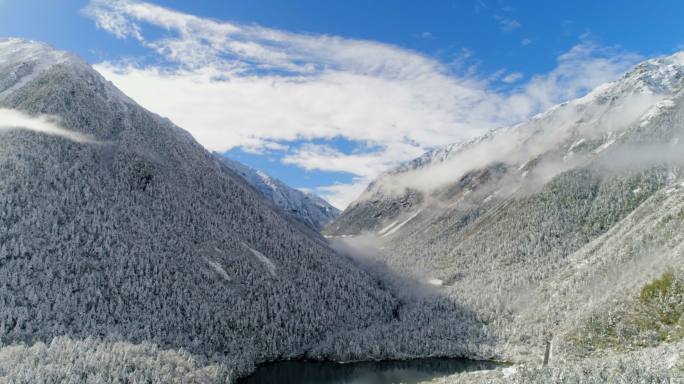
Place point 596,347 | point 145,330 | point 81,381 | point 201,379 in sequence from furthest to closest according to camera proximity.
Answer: point 145,330 → point 596,347 → point 201,379 → point 81,381

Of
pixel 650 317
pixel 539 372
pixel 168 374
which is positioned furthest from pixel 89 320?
pixel 650 317

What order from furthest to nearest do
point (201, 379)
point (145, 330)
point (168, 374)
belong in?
point (145, 330) < point (201, 379) < point (168, 374)

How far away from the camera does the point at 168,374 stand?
159375mm

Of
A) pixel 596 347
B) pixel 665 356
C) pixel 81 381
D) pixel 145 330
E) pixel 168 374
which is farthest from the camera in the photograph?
pixel 145 330

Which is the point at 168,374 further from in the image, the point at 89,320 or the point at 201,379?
the point at 89,320

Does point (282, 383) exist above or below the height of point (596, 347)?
below

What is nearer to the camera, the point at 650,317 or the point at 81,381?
the point at 81,381

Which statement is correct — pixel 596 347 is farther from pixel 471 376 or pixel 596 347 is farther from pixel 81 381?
pixel 81 381

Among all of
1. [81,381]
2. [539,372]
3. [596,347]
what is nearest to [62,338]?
[81,381]

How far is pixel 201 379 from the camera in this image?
17075cm

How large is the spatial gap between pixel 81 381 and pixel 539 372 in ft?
402

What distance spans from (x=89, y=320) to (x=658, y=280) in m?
217

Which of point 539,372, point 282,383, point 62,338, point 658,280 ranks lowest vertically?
point 282,383

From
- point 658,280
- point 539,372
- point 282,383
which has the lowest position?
point 282,383
